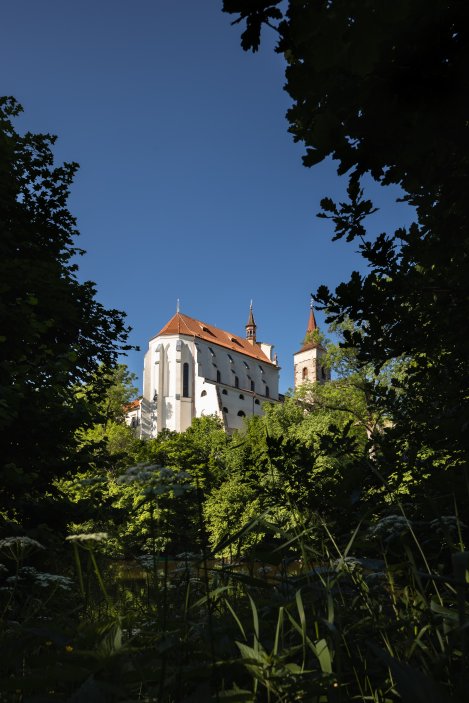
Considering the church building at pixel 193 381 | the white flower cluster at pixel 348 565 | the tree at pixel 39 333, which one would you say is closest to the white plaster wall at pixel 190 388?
the church building at pixel 193 381

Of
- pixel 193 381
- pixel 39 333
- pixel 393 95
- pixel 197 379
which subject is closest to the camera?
pixel 393 95

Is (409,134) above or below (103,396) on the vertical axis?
below

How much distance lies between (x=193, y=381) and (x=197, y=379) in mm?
913

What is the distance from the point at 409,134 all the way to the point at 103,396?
40.5 ft

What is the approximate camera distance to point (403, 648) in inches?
71.4

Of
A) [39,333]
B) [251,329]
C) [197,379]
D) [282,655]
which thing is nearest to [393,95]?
[282,655]

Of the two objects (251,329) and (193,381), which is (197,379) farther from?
(251,329)

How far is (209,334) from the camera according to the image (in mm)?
83688

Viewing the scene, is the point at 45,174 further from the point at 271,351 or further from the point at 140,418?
the point at 271,351

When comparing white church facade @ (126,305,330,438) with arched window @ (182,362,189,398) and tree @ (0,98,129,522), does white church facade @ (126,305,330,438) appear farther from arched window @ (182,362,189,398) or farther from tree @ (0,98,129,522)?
tree @ (0,98,129,522)

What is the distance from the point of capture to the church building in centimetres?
7094

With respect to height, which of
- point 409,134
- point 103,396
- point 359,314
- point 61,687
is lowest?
point 61,687

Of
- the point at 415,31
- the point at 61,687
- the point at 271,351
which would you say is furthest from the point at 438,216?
the point at 271,351

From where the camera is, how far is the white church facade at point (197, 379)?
70.9m
